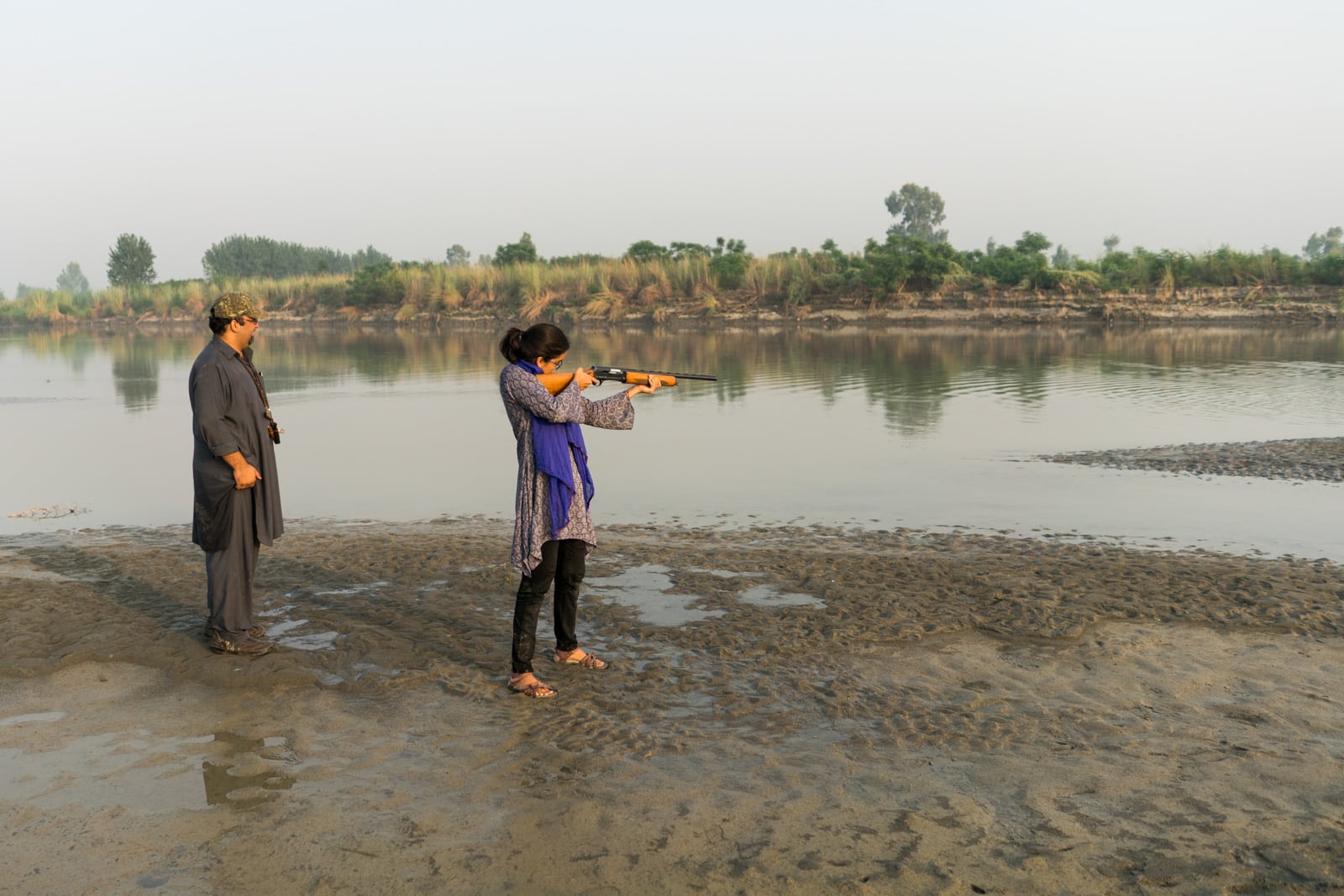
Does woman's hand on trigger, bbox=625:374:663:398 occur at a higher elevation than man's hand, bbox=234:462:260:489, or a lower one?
higher

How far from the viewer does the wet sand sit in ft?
10.9

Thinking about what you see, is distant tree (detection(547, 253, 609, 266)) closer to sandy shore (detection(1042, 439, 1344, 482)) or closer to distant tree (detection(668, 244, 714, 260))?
distant tree (detection(668, 244, 714, 260))

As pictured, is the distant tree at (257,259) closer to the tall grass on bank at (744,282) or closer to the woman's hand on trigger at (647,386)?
the tall grass on bank at (744,282)

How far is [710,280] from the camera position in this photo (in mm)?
46656

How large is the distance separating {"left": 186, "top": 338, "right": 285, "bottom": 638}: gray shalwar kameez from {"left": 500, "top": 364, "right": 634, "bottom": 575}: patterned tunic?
1.43 meters

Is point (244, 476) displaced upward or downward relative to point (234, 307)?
downward

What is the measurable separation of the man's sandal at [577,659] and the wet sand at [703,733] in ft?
0.31

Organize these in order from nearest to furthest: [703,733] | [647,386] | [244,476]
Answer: [703,733] < [647,386] < [244,476]

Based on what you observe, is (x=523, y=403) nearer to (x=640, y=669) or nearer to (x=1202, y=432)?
(x=640, y=669)

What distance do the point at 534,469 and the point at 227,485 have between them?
164 cm

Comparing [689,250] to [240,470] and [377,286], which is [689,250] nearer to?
[377,286]

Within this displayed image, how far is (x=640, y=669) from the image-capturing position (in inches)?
201

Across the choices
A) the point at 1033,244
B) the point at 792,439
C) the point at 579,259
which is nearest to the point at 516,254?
the point at 579,259

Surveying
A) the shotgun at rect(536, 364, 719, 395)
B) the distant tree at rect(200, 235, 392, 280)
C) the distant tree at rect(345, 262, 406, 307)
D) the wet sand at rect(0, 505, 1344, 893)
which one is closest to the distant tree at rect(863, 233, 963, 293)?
the distant tree at rect(345, 262, 406, 307)
